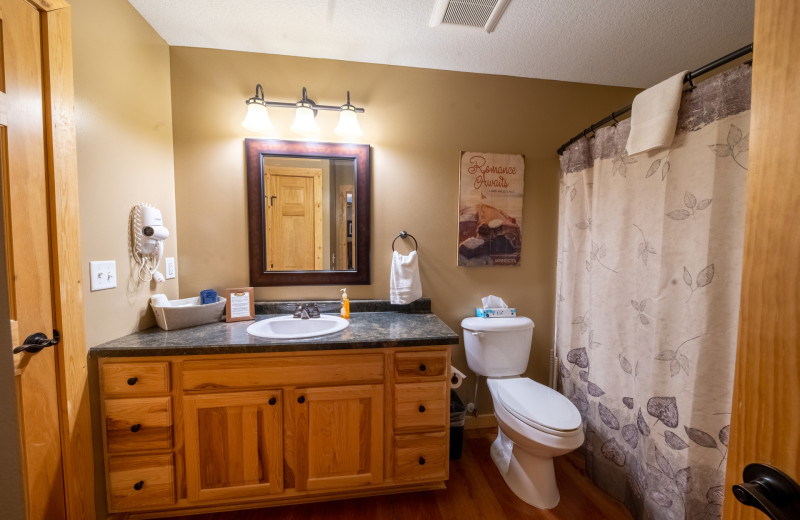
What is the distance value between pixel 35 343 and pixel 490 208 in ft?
6.88

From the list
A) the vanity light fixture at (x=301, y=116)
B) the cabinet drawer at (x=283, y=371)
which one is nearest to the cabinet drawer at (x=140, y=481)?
the cabinet drawer at (x=283, y=371)

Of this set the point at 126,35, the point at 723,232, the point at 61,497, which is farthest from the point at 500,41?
the point at 61,497

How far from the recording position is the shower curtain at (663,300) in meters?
1.06

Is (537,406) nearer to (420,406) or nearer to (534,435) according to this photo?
(534,435)

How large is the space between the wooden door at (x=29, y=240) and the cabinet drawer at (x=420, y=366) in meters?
1.25

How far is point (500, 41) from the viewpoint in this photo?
1581mm

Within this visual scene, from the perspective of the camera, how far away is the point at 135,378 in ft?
4.05

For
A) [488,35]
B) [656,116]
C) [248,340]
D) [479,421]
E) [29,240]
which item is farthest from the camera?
[479,421]

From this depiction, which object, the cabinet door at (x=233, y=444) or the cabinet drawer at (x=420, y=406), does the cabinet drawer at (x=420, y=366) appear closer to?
the cabinet drawer at (x=420, y=406)

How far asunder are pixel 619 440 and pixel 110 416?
2.32m

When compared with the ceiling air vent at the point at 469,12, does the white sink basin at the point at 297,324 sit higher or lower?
lower

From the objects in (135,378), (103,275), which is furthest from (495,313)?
(103,275)

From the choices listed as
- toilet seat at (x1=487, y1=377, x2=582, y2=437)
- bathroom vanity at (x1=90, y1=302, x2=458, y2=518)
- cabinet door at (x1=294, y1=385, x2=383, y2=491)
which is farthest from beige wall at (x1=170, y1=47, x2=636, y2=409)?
cabinet door at (x1=294, y1=385, x2=383, y2=491)

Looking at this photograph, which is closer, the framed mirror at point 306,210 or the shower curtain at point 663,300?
the shower curtain at point 663,300
